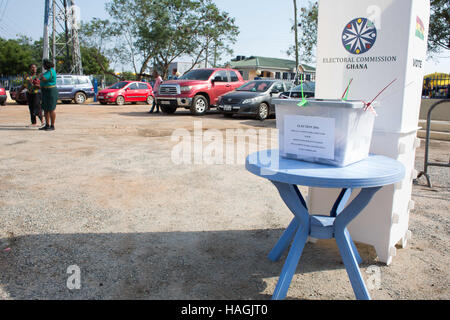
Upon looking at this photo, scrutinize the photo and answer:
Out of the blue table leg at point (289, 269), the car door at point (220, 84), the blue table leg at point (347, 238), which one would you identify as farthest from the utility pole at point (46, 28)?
the blue table leg at point (347, 238)

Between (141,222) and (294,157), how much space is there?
1.98 metres

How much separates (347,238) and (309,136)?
0.69m

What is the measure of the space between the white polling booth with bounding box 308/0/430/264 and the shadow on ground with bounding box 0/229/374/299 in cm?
41

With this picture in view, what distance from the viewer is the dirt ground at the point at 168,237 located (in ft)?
8.34

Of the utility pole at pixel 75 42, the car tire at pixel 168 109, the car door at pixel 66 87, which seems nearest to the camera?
the car tire at pixel 168 109

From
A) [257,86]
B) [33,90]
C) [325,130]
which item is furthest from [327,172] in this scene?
[257,86]

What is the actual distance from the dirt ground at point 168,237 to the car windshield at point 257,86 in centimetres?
838

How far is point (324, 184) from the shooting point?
1918mm

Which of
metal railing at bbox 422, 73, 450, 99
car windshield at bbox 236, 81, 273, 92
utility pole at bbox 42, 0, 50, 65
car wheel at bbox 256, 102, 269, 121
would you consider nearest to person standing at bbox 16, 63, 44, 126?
car wheel at bbox 256, 102, 269, 121

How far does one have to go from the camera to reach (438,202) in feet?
14.7

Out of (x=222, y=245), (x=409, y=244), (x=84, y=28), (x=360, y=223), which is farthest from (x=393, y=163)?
(x=84, y=28)

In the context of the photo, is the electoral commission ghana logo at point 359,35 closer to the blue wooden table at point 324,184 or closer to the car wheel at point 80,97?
the blue wooden table at point 324,184

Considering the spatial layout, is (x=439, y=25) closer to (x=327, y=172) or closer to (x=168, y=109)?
(x=168, y=109)
